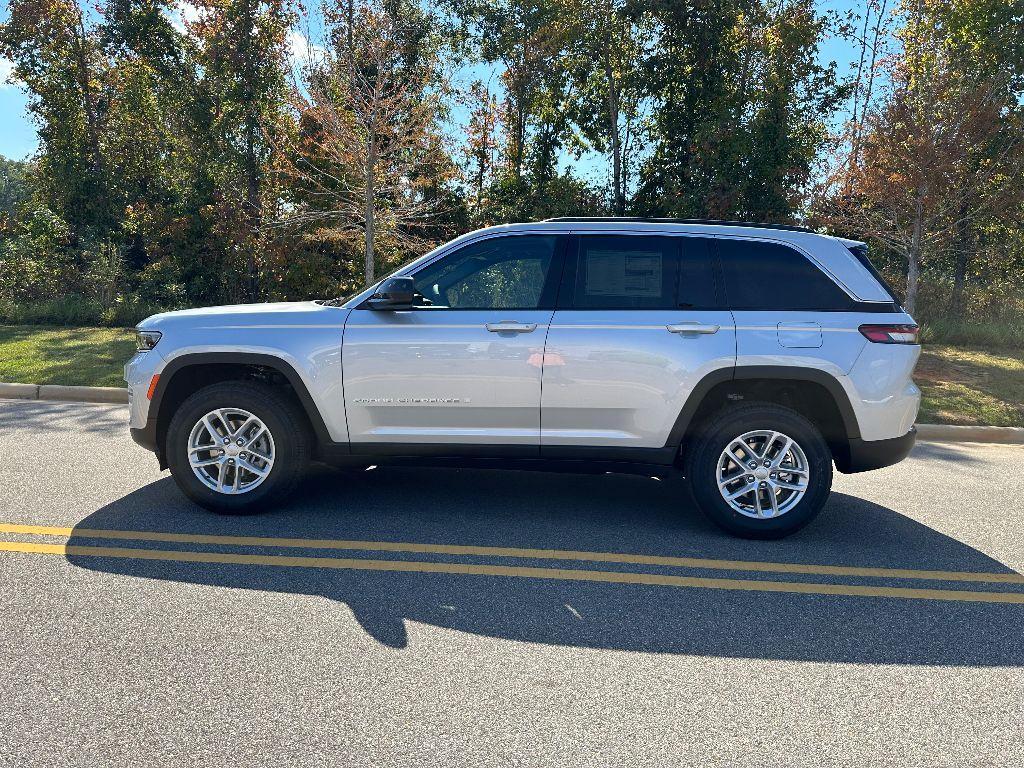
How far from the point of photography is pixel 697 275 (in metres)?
5.45

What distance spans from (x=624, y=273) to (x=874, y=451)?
1.92m

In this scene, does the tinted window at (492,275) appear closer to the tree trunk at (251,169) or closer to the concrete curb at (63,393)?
the concrete curb at (63,393)

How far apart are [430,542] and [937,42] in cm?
1714

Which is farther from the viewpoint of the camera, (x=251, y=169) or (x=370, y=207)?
(x=251, y=169)

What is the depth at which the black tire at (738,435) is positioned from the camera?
5234 mm

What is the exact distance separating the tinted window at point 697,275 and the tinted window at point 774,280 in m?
0.09

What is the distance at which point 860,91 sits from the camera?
2277 cm

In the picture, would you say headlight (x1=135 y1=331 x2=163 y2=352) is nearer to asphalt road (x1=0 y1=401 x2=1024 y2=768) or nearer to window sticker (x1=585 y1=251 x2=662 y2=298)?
asphalt road (x1=0 y1=401 x2=1024 y2=768)

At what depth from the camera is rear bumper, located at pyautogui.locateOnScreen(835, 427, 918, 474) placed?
530 cm

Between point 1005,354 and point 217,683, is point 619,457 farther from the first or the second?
point 1005,354

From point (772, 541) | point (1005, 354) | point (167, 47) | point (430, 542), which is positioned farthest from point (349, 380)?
point (167, 47)

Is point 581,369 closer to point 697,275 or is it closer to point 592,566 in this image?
point 697,275

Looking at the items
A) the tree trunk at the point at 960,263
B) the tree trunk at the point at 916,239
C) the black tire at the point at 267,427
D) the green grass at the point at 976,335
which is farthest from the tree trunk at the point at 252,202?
the tree trunk at the point at 960,263

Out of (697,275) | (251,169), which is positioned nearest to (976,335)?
(697,275)
